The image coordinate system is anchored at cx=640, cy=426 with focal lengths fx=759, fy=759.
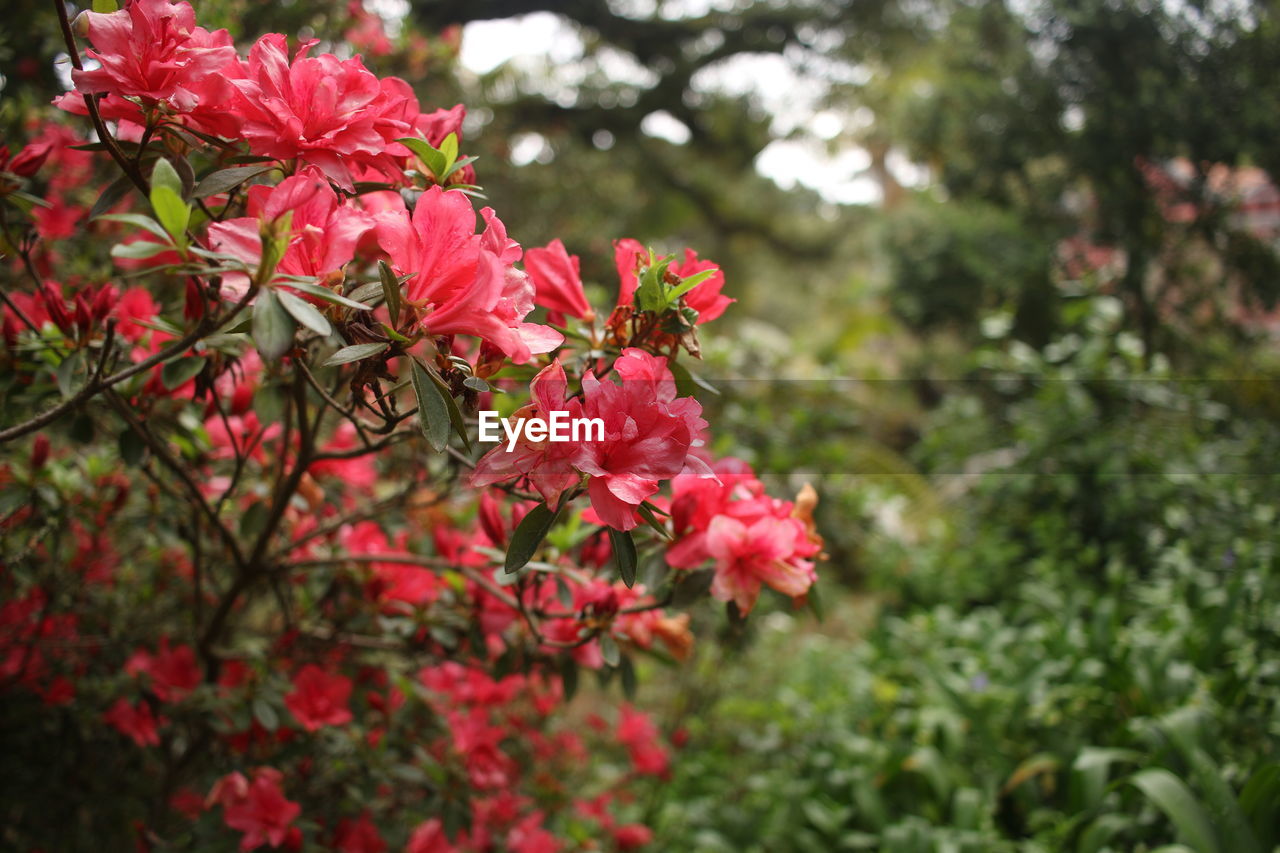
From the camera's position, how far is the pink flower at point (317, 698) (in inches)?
36.5

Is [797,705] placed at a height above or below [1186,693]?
below

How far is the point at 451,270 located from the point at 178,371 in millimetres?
308

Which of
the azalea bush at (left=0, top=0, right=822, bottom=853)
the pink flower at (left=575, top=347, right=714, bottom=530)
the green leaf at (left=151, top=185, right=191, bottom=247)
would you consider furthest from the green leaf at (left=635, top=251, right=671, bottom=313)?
the green leaf at (left=151, top=185, right=191, bottom=247)

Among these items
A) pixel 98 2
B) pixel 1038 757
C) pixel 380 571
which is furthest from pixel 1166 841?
pixel 98 2

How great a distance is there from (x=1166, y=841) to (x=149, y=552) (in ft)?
5.54

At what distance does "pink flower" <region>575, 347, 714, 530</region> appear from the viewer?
1.68ft

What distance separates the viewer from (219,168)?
0.60m

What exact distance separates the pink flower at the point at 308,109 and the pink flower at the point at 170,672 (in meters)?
0.73

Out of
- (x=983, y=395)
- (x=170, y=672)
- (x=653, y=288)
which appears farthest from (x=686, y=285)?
(x=983, y=395)

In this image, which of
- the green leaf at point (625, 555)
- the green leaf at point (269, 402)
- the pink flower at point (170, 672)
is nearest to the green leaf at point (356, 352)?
the green leaf at point (625, 555)

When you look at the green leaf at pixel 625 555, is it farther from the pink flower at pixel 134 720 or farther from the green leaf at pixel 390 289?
the pink flower at pixel 134 720

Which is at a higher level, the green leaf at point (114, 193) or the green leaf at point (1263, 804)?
the green leaf at point (114, 193)

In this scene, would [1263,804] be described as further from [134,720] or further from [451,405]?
[134,720]

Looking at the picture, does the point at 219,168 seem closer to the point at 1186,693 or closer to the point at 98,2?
the point at 98,2
